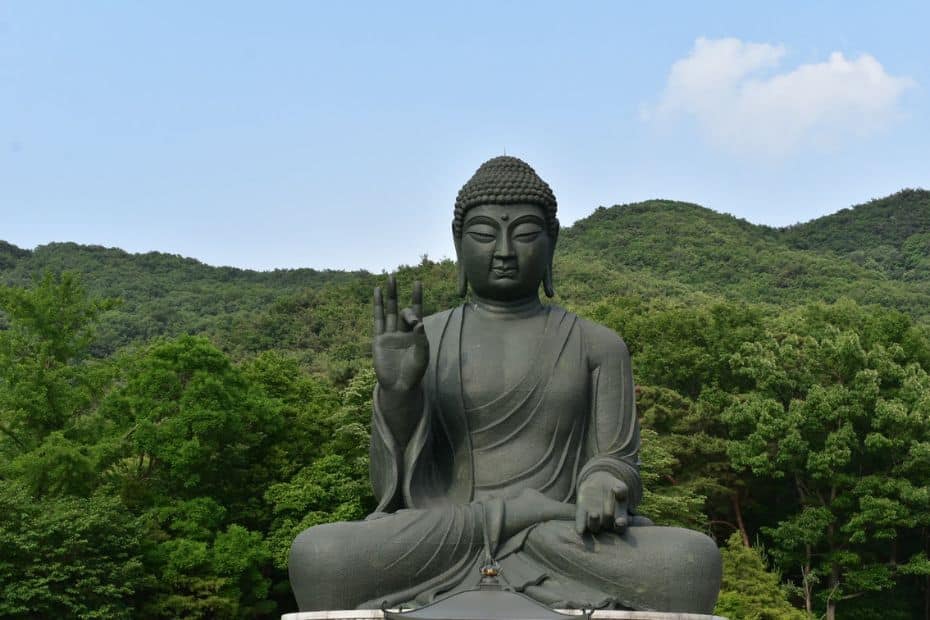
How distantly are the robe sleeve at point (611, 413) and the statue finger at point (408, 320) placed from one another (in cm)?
140

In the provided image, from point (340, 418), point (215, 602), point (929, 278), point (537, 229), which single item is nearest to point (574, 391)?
point (537, 229)

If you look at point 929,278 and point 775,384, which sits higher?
point 929,278

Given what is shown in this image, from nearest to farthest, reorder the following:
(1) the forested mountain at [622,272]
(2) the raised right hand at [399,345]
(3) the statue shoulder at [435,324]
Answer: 1. (2) the raised right hand at [399,345]
2. (3) the statue shoulder at [435,324]
3. (1) the forested mountain at [622,272]

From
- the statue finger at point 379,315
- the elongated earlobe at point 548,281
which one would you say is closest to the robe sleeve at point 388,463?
the statue finger at point 379,315

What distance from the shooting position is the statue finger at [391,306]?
8.02m

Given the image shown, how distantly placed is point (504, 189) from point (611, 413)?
1.63 metres

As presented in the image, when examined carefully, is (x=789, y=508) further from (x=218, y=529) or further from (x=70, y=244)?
(x=70, y=244)

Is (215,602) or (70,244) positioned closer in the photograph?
(215,602)

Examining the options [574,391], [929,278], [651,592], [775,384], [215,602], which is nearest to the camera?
[651,592]

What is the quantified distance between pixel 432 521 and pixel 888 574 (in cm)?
1801

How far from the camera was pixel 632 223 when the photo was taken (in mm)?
57281

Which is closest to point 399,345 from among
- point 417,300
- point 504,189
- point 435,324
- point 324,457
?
point 417,300

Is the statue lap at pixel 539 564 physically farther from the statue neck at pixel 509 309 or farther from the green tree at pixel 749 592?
the green tree at pixel 749 592

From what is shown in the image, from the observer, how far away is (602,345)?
8875mm
